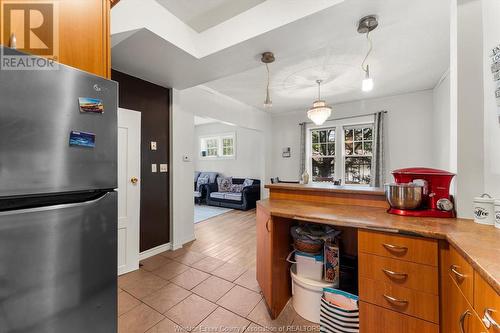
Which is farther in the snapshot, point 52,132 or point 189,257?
point 189,257

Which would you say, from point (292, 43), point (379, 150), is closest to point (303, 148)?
point (379, 150)

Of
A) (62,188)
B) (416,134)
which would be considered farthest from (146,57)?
(416,134)

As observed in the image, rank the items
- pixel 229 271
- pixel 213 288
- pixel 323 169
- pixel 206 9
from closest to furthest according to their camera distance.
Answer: pixel 206 9, pixel 213 288, pixel 229 271, pixel 323 169

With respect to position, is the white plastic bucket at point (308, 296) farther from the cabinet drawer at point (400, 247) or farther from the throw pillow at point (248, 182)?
the throw pillow at point (248, 182)

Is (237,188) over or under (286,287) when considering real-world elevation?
over

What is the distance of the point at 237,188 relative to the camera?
593cm

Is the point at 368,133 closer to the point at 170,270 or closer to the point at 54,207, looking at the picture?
the point at 170,270

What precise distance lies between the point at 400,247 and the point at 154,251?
9.33ft

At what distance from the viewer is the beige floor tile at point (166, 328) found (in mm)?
1589

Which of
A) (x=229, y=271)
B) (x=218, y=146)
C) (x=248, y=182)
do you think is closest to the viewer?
(x=229, y=271)

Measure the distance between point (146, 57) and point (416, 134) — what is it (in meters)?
4.89

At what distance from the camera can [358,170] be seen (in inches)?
194

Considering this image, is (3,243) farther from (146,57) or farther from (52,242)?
(146,57)

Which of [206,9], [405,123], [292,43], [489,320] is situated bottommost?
[489,320]
